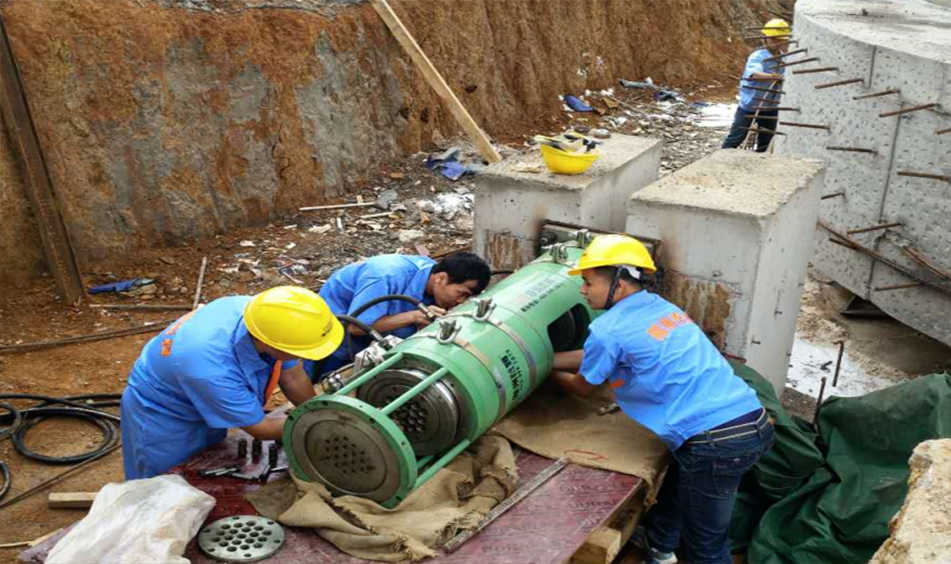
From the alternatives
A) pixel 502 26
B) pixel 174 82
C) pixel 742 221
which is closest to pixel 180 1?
pixel 174 82

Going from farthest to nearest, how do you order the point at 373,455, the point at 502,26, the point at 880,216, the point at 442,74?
1. the point at 502,26
2. the point at 442,74
3. the point at 880,216
4. the point at 373,455

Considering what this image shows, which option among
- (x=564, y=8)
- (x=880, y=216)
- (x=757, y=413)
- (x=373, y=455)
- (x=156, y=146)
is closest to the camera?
(x=373, y=455)

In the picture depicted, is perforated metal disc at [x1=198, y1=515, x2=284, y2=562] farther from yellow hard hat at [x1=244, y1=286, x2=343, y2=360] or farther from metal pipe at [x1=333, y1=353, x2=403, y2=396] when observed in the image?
yellow hard hat at [x1=244, y1=286, x2=343, y2=360]

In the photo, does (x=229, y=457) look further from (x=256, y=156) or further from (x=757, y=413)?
(x=256, y=156)

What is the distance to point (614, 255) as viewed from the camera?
15.3ft

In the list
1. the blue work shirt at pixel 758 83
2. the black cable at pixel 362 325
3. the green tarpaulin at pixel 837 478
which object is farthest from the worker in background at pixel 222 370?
the blue work shirt at pixel 758 83

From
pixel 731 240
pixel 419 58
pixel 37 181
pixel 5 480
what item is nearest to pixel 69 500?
pixel 5 480

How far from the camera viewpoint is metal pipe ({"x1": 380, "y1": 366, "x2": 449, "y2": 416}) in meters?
4.01

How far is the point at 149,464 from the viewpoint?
4.68 metres

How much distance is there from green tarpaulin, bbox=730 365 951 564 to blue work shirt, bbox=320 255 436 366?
199 centimetres

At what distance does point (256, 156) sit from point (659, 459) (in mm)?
6802

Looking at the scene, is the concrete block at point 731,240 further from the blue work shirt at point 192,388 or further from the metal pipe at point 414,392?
the blue work shirt at point 192,388

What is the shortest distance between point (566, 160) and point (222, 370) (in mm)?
2903

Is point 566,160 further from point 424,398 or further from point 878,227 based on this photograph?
point 878,227
